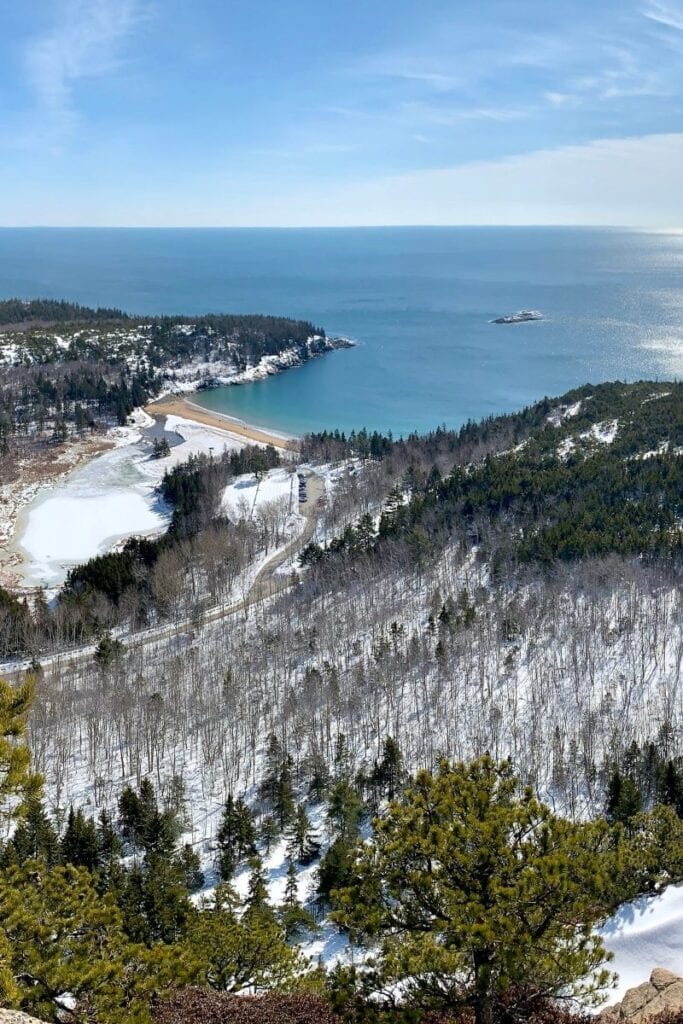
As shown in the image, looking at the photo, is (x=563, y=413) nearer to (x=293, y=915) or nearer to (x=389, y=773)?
(x=389, y=773)

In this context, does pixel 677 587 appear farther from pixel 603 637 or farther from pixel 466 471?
pixel 466 471

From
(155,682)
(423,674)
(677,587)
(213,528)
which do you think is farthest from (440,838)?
(213,528)

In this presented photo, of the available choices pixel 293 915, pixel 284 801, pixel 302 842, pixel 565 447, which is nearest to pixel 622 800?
pixel 302 842

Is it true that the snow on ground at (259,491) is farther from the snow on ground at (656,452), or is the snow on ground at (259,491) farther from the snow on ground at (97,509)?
the snow on ground at (656,452)

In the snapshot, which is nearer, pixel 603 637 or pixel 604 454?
pixel 603 637

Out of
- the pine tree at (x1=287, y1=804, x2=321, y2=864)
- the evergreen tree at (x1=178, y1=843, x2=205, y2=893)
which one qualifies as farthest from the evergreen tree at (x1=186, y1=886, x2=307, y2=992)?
the pine tree at (x1=287, y1=804, x2=321, y2=864)

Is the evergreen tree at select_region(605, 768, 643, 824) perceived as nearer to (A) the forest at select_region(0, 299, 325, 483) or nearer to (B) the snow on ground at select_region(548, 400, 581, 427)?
(B) the snow on ground at select_region(548, 400, 581, 427)
